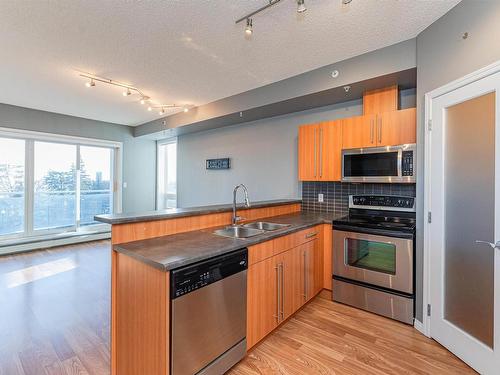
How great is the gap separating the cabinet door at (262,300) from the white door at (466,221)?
1.37 m

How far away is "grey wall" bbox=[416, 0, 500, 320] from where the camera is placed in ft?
5.67

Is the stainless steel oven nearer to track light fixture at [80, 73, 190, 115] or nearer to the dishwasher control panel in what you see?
the dishwasher control panel

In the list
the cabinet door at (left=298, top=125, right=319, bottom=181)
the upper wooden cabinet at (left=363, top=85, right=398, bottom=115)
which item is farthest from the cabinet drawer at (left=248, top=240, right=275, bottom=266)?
the upper wooden cabinet at (left=363, top=85, right=398, bottom=115)

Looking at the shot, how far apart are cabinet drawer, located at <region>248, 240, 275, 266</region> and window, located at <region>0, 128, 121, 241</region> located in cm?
524

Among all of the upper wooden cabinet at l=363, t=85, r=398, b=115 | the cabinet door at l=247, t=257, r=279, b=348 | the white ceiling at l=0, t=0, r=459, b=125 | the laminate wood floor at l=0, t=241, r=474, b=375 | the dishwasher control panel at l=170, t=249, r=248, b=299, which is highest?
the white ceiling at l=0, t=0, r=459, b=125

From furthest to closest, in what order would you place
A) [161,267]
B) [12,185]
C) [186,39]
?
1. [12,185]
2. [186,39]
3. [161,267]

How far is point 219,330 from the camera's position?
1678mm

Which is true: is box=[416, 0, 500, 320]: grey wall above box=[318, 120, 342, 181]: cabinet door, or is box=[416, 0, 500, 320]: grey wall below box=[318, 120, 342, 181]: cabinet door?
above

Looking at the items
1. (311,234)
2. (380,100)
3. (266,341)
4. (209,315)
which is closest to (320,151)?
(380,100)

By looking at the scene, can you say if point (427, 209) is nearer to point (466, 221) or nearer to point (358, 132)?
point (466, 221)

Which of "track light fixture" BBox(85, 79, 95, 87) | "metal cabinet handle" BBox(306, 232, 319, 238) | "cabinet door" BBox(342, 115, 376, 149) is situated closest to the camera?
"metal cabinet handle" BBox(306, 232, 319, 238)

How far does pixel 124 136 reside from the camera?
6.26 meters

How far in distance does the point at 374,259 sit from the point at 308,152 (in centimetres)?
153

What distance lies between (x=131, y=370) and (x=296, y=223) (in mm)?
1846
